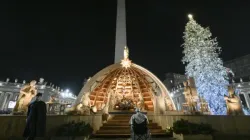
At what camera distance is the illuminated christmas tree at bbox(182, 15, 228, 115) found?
15750 millimetres

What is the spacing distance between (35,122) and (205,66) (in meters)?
18.1

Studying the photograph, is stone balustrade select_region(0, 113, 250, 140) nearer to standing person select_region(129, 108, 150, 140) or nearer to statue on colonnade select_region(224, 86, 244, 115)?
statue on colonnade select_region(224, 86, 244, 115)

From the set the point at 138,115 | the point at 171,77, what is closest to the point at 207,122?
the point at 138,115

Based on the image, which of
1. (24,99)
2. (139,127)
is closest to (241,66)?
(139,127)

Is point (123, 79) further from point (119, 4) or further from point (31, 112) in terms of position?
point (119, 4)

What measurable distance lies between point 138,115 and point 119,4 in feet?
81.7

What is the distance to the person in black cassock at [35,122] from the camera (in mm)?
3647

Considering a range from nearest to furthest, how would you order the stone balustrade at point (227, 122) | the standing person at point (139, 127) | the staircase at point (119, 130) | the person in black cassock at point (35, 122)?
the person in black cassock at point (35, 122) < the standing person at point (139, 127) < the stone balustrade at point (227, 122) < the staircase at point (119, 130)

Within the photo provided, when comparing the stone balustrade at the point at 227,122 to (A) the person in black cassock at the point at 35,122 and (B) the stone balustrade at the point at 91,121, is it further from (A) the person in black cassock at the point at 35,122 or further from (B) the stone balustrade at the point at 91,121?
(A) the person in black cassock at the point at 35,122

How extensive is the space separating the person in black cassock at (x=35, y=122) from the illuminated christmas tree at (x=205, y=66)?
662 inches

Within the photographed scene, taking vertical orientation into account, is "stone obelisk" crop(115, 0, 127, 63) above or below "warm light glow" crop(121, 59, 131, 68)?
above

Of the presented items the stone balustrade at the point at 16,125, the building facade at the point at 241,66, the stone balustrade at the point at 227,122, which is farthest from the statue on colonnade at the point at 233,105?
the building facade at the point at 241,66

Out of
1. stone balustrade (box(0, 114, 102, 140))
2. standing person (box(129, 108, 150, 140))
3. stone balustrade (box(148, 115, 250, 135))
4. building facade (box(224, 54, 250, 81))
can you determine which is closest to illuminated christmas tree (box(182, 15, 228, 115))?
stone balustrade (box(148, 115, 250, 135))

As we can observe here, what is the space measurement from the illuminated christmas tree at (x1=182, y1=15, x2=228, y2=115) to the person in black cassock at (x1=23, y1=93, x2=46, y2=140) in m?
16.8
